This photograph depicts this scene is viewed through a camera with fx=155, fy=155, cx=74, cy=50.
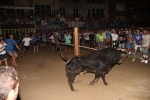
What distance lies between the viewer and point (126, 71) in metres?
8.32

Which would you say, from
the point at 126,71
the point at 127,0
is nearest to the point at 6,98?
the point at 126,71

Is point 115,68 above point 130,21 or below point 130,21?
below

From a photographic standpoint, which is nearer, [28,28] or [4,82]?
[4,82]

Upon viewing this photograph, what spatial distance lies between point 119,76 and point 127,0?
3115 cm

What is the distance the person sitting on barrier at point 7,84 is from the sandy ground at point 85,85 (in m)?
4.01

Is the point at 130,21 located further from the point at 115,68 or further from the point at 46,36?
the point at 115,68

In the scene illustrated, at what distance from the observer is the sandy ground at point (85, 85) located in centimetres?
562

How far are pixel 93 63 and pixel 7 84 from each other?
4536 mm

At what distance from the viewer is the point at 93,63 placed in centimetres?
593

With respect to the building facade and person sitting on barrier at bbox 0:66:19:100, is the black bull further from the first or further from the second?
the building facade

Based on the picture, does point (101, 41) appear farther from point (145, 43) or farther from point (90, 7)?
point (90, 7)

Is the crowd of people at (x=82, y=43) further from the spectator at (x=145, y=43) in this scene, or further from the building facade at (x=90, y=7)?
the building facade at (x=90, y=7)

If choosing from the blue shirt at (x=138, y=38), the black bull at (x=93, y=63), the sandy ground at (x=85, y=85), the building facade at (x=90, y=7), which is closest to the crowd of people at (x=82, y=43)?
the blue shirt at (x=138, y=38)

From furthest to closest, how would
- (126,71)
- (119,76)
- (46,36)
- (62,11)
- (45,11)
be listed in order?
(62,11), (45,11), (46,36), (126,71), (119,76)
